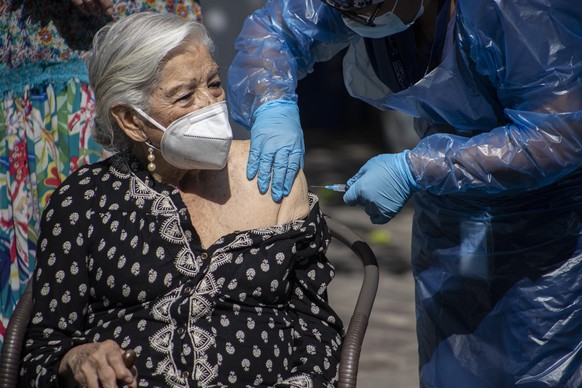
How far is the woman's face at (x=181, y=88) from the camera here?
2789 mm

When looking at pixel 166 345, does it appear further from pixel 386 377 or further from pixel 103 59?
pixel 386 377

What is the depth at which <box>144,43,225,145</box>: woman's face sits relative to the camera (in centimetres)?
279

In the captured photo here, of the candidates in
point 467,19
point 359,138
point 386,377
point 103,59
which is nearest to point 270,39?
point 103,59

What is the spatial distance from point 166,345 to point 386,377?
174 cm

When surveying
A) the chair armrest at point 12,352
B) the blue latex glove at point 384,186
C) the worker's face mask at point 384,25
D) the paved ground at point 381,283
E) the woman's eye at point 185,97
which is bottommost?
the paved ground at point 381,283

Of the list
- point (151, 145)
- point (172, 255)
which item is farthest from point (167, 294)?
point (151, 145)

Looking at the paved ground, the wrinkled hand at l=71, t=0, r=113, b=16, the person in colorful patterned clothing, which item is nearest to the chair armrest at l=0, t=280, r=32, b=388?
the person in colorful patterned clothing

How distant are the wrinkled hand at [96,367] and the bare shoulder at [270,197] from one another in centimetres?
60

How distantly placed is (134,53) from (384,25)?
691 mm

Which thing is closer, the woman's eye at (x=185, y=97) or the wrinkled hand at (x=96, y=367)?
the wrinkled hand at (x=96, y=367)

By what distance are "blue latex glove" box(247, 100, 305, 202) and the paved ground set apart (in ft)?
5.21

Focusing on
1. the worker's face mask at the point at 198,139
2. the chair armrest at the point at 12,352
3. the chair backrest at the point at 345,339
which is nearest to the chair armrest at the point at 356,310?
the chair backrest at the point at 345,339

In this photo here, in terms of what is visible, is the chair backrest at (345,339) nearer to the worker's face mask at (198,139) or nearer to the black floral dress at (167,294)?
the black floral dress at (167,294)

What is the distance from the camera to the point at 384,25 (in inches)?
105
